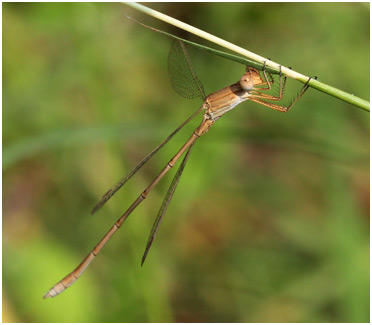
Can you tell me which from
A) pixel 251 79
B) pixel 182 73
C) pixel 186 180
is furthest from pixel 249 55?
pixel 186 180

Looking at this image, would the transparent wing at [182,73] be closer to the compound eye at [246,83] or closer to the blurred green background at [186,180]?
the compound eye at [246,83]

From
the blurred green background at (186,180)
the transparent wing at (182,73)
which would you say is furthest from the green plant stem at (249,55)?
the blurred green background at (186,180)

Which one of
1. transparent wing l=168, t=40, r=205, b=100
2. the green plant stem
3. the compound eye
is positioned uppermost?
the compound eye

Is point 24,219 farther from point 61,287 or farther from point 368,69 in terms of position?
point 368,69

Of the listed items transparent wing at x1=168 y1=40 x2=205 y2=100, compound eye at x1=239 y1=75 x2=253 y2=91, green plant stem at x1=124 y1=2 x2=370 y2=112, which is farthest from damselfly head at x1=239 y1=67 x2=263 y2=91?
green plant stem at x1=124 y1=2 x2=370 y2=112

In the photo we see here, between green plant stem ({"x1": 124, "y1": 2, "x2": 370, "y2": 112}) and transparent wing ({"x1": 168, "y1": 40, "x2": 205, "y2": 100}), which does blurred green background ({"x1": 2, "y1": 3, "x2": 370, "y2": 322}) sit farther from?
green plant stem ({"x1": 124, "y1": 2, "x2": 370, "y2": 112})

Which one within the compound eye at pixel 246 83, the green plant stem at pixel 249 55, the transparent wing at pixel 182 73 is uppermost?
the compound eye at pixel 246 83
